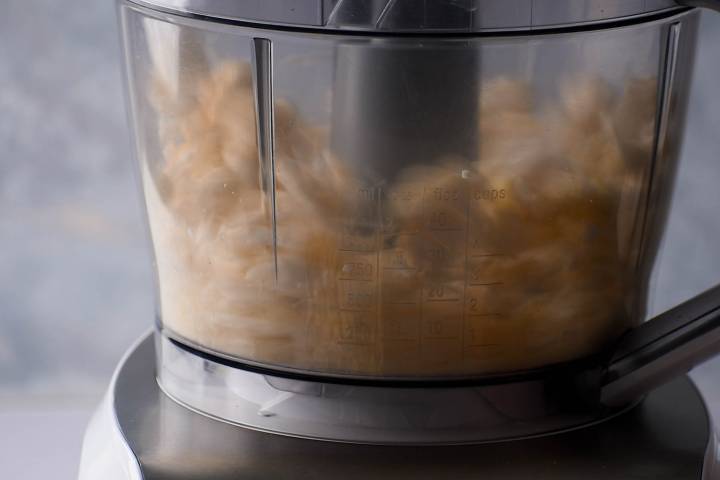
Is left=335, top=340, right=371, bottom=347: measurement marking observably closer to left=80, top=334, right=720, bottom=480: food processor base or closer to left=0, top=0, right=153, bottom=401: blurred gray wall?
left=80, top=334, right=720, bottom=480: food processor base

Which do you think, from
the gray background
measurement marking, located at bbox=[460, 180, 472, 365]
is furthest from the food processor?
the gray background

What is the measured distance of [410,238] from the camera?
52 cm

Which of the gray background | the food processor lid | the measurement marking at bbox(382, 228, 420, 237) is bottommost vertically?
the gray background

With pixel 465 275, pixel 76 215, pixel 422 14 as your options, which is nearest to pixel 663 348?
pixel 465 275

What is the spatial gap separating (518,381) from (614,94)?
172 mm

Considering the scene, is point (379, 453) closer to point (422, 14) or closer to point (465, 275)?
point (465, 275)

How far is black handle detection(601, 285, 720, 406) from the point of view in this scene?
0.56 meters

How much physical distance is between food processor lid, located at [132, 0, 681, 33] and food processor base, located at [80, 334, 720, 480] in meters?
0.24

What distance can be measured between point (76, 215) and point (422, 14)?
58 centimetres

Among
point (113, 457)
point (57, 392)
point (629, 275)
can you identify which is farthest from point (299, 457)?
point (57, 392)

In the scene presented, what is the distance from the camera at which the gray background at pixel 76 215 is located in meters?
0.90

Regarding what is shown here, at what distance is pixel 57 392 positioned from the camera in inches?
37.0

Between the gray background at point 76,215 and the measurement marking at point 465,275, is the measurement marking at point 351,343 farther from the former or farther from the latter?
the gray background at point 76,215

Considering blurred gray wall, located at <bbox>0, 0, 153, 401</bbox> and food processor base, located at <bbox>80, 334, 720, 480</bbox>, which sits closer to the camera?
food processor base, located at <bbox>80, 334, 720, 480</bbox>
